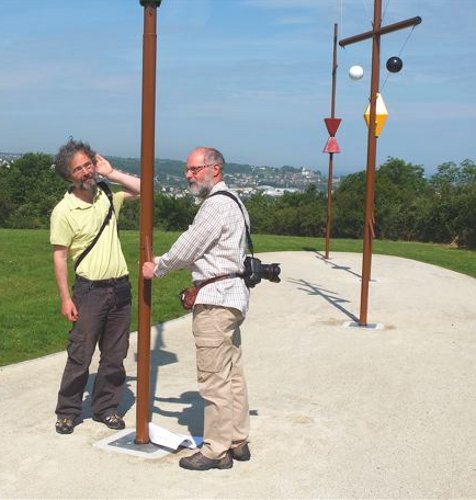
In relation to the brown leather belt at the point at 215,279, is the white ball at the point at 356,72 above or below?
above

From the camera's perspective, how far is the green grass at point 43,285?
26.6 ft

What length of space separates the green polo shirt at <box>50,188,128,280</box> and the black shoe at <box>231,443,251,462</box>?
1.43 meters

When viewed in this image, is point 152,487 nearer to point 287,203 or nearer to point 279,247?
point 279,247

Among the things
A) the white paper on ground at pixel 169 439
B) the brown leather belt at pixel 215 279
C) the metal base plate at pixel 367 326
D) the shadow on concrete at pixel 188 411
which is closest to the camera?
the brown leather belt at pixel 215 279

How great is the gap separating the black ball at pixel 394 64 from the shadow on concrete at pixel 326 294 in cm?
321

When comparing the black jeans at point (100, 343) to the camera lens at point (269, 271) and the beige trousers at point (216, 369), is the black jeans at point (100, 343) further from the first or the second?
the camera lens at point (269, 271)

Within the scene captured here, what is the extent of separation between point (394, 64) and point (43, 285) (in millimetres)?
6195

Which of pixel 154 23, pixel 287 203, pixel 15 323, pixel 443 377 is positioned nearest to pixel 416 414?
pixel 443 377

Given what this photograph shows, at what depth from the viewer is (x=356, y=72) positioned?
12.3 meters

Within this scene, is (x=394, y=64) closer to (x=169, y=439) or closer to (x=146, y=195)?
(x=146, y=195)

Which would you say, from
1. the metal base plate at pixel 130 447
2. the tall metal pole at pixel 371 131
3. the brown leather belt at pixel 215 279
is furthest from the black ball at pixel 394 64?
the metal base plate at pixel 130 447

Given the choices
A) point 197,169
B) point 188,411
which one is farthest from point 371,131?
point 197,169

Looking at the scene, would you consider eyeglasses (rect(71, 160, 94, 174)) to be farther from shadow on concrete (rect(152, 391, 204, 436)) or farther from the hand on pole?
shadow on concrete (rect(152, 391, 204, 436))

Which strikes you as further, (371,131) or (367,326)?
(367,326)
